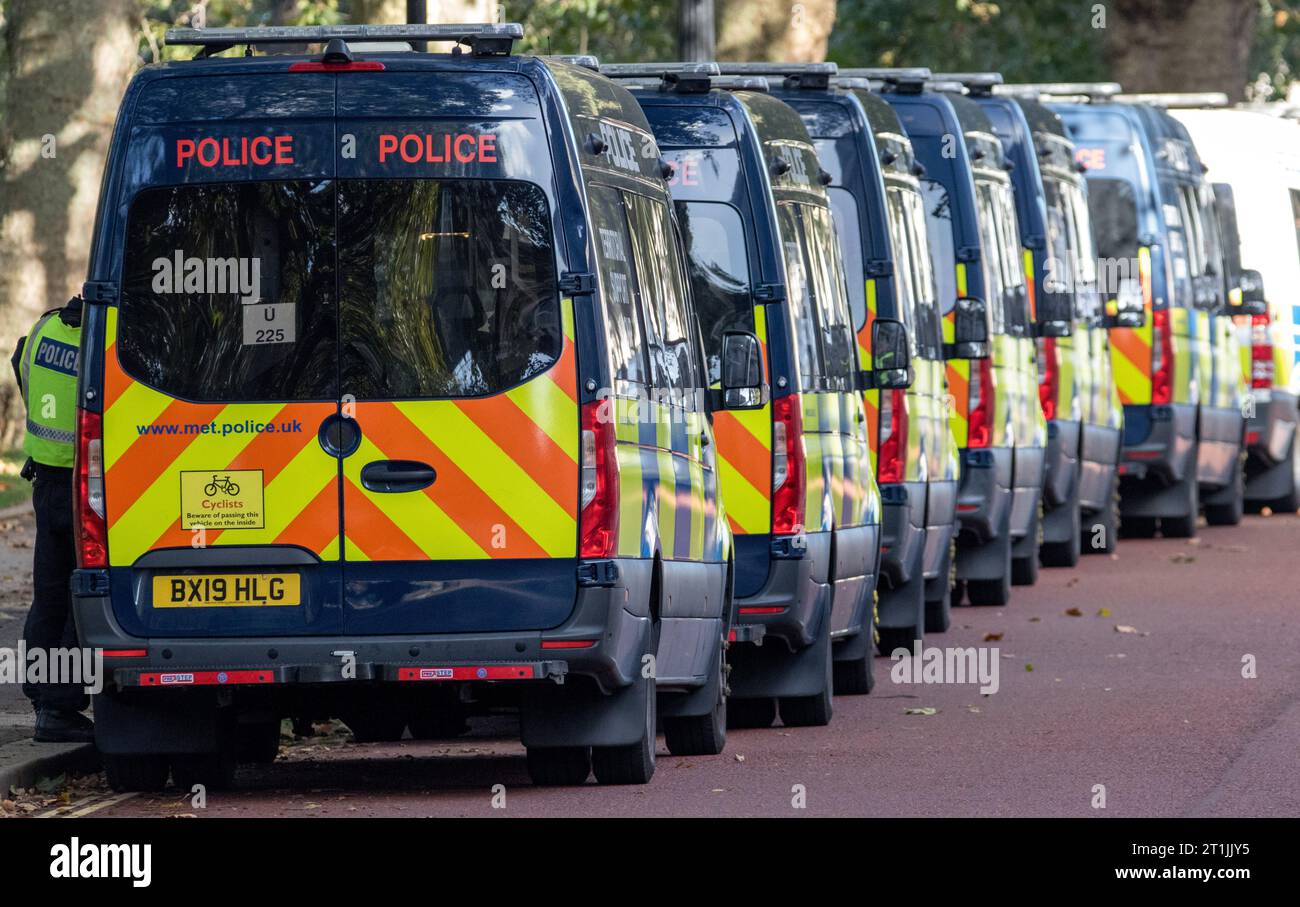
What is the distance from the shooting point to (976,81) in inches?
819

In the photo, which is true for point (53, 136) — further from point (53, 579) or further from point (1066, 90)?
point (53, 579)

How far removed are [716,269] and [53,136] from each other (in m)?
13.9

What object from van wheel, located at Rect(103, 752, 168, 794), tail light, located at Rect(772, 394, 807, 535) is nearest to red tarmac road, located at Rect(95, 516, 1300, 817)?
van wheel, located at Rect(103, 752, 168, 794)

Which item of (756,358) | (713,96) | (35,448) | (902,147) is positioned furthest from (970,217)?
(35,448)

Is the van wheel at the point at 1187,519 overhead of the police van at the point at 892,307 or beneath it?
beneath

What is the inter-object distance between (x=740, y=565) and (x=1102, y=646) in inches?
176

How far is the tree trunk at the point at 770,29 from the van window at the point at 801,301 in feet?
51.1

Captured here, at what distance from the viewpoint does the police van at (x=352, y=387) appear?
10156 mm

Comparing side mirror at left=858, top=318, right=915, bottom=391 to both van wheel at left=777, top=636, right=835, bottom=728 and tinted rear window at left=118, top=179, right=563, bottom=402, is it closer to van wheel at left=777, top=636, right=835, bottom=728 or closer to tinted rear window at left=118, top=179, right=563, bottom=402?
van wheel at left=777, top=636, right=835, bottom=728

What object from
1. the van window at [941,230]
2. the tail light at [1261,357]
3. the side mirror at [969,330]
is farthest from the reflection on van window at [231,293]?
the tail light at [1261,357]

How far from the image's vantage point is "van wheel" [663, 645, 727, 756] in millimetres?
12133

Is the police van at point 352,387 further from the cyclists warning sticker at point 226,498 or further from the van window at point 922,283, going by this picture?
the van window at point 922,283

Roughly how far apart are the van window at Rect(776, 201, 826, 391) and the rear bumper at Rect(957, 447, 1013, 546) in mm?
5136

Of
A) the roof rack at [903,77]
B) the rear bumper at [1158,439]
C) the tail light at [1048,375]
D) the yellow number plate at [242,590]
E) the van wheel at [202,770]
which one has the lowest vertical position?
the rear bumper at [1158,439]
